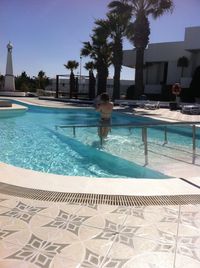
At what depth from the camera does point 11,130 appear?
437 inches

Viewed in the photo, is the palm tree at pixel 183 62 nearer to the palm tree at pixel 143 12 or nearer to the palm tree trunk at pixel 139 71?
the palm tree trunk at pixel 139 71

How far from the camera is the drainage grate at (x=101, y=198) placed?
359 cm

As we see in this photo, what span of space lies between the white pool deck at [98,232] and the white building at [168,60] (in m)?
22.7

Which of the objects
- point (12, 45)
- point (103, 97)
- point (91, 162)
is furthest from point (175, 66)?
point (91, 162)

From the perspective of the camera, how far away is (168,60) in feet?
91.5

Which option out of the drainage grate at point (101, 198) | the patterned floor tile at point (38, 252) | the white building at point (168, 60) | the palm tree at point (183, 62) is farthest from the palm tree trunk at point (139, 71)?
the patterned floor tile at point (38, 252)

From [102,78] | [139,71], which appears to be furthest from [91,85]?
[139,71]

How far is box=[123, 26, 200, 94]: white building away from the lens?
24.7 m

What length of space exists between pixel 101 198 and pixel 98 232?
80 cm

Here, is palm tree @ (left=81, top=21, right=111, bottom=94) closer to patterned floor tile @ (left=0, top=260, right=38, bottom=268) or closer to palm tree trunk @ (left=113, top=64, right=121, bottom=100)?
palm tree trunk @ (left=113, top=64, right=121, bottom=100)

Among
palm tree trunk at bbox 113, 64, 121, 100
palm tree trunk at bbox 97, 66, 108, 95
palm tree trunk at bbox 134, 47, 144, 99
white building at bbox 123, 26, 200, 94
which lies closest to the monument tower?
palm tree trunk at bbox 97, 66, 108, 95

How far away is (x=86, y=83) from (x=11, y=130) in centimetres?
2197

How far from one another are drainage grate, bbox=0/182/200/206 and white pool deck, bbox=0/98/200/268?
0.30 ft

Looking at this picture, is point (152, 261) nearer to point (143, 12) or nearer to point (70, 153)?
point (70, 153)
